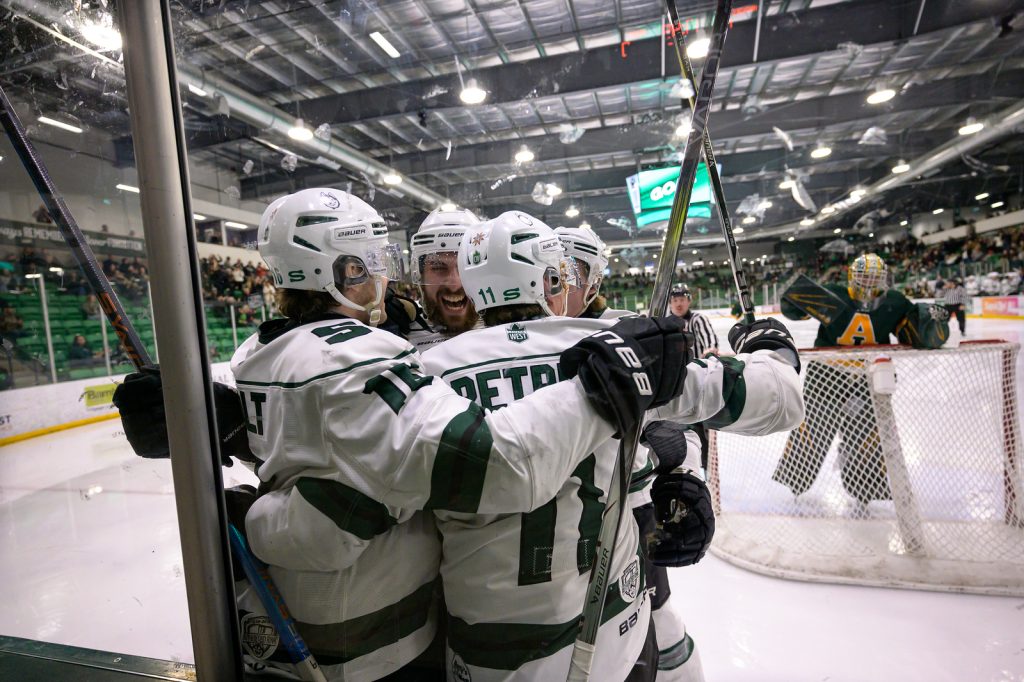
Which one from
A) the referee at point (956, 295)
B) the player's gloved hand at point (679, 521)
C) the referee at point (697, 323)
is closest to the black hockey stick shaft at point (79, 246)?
the player's gloved hand at point (679, 521)

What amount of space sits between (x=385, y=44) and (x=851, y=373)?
3.02 m

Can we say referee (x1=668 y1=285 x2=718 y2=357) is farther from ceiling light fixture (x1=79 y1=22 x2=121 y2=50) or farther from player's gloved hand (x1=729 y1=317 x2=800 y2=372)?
ceiling light fixture (x1=79 y1=22 x2=121 y2=50)

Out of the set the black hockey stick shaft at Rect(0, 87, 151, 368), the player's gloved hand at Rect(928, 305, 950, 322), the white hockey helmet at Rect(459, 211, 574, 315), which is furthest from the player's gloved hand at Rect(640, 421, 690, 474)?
the player's gloved hand at Rect(928, 305, 950, 322)

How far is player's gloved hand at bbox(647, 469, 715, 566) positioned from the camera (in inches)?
50.3

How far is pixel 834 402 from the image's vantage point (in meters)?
2.61

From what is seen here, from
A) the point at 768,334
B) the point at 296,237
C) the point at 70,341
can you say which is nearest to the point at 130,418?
the point at 296,237

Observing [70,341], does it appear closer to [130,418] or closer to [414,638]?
[130,418]

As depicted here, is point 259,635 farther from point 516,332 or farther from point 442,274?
point 442,274

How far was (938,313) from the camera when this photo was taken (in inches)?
98.8

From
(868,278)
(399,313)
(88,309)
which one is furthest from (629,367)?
(868,278)

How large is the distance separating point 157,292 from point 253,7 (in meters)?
1.42

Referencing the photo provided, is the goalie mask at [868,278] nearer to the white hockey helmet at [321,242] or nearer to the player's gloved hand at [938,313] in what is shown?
the player's gloved hand at [938,313]

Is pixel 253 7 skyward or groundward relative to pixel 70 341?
skyward

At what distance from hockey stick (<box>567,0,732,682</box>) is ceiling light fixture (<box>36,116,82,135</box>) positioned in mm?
1696
